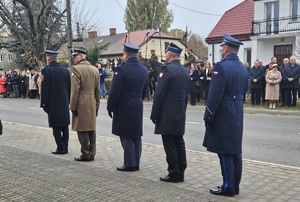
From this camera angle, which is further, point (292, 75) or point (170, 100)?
point (292, 75)

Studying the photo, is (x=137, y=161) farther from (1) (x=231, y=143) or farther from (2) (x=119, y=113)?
(1) (x=231, y=143)

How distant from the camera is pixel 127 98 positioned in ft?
22.0

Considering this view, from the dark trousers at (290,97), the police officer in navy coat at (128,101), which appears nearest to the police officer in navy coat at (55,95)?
the police officer in navy coat at (128,101)

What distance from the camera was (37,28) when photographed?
104 feet

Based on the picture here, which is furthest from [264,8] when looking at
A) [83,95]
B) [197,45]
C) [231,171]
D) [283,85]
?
[197,45]

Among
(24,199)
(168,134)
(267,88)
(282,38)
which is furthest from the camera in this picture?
(282,38)

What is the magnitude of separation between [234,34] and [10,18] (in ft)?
58.1

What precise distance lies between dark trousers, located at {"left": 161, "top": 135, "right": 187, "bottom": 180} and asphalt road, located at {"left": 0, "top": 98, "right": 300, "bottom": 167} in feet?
8.21

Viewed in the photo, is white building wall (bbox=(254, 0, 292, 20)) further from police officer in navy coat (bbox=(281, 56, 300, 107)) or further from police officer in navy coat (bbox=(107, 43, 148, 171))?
police officer in navy coat (bbox=(107, 43, 148, 171))

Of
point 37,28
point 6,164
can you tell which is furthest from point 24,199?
point 37,28

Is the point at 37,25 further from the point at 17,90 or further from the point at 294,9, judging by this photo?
the point at 294,9

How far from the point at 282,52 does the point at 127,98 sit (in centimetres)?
2652

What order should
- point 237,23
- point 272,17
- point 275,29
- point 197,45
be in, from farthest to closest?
point 197,45 → point 237,23 → point 272,17 → point 275,29

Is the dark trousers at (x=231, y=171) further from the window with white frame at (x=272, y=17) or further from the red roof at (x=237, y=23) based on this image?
the red roof at (x=237, y=23)
